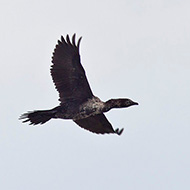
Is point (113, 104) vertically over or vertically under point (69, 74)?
under

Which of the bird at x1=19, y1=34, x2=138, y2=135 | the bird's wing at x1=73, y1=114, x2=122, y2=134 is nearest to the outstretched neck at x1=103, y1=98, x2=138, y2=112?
the bird at x1=19, y1=34, x2=138, y2=135

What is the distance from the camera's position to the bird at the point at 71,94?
73.4 feet

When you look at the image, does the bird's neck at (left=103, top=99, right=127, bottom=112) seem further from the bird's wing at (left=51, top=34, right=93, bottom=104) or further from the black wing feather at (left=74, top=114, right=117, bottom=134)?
the black wing feather at (left=74, top=114, right=117, bottom=134)

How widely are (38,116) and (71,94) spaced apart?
3.78ft

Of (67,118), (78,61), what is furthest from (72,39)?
(67,118)

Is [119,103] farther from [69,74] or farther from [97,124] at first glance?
[69,74]

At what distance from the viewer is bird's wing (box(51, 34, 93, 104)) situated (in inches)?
880

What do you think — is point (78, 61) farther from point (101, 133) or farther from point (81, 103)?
point (101, 133)

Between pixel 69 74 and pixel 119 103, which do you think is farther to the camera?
pixel 119 103

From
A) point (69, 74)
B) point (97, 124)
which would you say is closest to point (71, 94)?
point (69, 74)

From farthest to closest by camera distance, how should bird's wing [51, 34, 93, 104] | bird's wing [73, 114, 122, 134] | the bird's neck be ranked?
bird's wing [73, 114, 122, 134] < the bird's neck < bird's wing [51, 34, 93, 104]

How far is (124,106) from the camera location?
23062 millimetres

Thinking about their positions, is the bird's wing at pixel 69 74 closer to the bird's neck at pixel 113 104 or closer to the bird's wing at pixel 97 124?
the bird's neck at pixel 113 104

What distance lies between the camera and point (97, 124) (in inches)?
946
